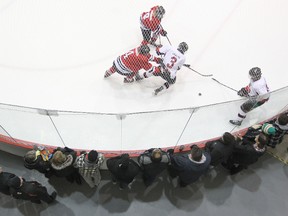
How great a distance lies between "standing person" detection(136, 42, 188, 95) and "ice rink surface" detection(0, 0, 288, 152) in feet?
0.65

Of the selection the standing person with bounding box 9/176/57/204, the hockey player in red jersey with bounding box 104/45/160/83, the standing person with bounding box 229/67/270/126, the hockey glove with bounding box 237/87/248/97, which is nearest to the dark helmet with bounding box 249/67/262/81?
the standing person with bounding box 229/67/270/126

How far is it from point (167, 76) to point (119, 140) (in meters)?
1.12

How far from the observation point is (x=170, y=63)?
3426 millimetres

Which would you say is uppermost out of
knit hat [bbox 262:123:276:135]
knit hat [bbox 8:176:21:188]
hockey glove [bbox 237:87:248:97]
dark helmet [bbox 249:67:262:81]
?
dark helmet [bbox 249:67:262:81]

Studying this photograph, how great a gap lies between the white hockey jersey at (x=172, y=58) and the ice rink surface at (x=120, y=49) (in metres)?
0.42

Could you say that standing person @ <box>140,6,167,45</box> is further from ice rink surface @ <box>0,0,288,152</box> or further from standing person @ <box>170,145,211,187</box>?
standing person @ <box>170,145,211,187</box>

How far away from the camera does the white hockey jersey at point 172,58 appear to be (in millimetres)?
3391

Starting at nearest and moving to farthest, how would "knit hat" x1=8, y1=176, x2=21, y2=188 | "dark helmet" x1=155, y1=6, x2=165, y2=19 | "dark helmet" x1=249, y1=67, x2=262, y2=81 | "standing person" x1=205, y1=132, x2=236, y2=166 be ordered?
"knit hat" x1=8, y1=176, x2=21, y2=188, "standing person" x1=205, y1=132, x2=236, y2=166, "dark helmet" x1=249, y1=67, x2=262, y2=81, "dark helmet" x1=155, y1=6, x2=165, y2=19

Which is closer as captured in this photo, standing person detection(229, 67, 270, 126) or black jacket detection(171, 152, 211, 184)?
black jacket detection(171, 152, 211, 184)

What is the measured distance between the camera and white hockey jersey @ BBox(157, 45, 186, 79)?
3391 millimetres

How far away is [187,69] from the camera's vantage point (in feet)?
13.4

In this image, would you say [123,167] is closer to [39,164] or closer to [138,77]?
[39,164]

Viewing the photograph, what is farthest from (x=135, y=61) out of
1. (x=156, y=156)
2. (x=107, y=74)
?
(x=156, y=156)

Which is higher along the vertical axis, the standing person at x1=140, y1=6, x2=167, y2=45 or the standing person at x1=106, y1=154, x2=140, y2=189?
the standing person at x1=140, y1=6, x2=167, y2=45
